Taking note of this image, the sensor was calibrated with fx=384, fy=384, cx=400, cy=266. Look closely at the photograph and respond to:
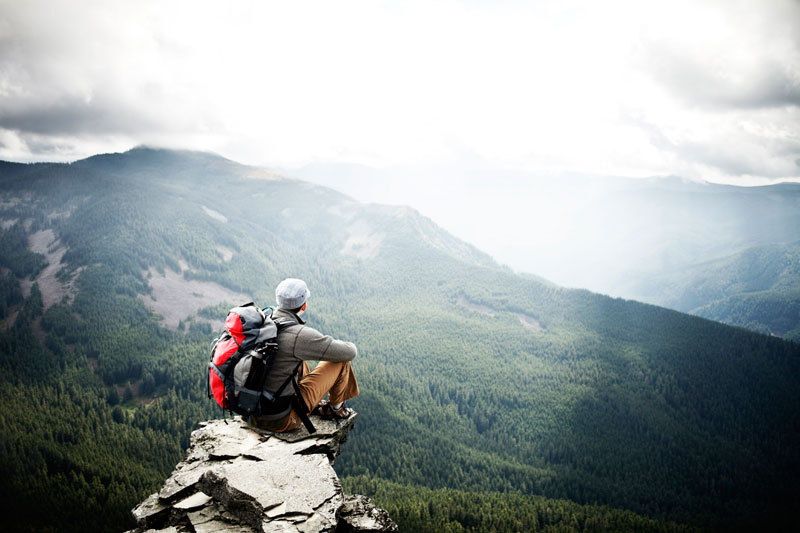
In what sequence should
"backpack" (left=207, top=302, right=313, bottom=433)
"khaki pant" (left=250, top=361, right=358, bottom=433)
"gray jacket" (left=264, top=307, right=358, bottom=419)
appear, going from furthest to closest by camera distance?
"khaki pant" (left=250, top=361, right=358, bottom=433)
"gray jacket" (left=264, top=307, right=358, bottom=419)
"backpack" (left=207, top=302, right=313, bottom=433)

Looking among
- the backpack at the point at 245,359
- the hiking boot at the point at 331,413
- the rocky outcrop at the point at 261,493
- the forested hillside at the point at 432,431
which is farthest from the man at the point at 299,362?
the forested hillside at the point at 432,431

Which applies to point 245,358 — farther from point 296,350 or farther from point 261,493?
point 261,493

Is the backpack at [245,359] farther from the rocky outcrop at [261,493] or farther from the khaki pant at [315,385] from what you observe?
the rocky outcrop at [261,493]

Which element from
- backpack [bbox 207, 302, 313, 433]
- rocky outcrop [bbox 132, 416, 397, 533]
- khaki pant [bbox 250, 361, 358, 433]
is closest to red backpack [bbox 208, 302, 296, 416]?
backpack [bbox 207, 302, 313, 433]

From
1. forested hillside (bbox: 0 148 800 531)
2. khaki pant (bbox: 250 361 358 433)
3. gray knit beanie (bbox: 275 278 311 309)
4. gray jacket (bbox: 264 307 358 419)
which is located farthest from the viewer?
forested hillside (bbox: 0 148 800 531)

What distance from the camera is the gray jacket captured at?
10.7 metres

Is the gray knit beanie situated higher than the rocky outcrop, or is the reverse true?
the gray knit beanie

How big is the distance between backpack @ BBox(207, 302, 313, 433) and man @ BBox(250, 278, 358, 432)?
0.77 ft

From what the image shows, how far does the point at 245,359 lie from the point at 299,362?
4.87 ft

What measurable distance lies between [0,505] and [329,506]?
340 ft

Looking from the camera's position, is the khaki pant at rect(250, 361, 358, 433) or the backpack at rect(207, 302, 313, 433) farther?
the khaki pant at rect(250, 361, 358, 433)

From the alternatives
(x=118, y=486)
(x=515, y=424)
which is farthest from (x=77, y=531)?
(x=515, y=424)

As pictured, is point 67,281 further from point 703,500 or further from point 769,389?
point 769,389

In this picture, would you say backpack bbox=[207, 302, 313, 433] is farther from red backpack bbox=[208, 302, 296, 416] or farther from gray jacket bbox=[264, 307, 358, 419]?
gray jacket bbox=[264, 307, 358, 419]
